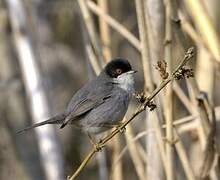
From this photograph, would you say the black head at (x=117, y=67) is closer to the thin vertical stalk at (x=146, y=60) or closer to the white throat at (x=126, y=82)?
the white throat at (x=126, y=82)

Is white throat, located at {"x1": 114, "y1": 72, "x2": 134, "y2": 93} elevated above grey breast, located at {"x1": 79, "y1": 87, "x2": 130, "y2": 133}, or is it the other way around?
white throat, located at {"x1": 114, "y1": 72, "x2": 134, "y2": 93}

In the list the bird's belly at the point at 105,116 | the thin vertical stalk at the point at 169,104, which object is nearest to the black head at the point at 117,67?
the bird's belly at the point at 105,116

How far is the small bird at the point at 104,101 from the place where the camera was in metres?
2.95

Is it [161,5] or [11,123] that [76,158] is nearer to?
[11,123]

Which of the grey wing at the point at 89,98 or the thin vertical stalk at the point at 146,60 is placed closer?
the thin vertical stalk at the point at 146,60

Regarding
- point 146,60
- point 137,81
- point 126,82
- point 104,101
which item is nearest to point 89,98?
point 104,101

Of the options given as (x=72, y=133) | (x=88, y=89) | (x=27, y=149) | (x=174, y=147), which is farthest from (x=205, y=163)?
(x=72, y=133)

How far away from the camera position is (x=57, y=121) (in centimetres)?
294

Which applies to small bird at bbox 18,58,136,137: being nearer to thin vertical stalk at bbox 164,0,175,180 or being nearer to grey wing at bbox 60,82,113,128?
grey wing at bbox 60,82,113,128

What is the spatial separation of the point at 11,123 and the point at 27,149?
23 cm

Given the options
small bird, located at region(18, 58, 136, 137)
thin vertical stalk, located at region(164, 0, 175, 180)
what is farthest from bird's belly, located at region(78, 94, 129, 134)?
thin vertical stalk, located at region(164, 0, 175, 180)

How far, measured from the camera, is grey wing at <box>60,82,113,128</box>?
9.69 feet

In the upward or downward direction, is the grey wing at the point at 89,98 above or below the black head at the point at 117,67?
below

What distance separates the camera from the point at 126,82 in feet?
9.97
